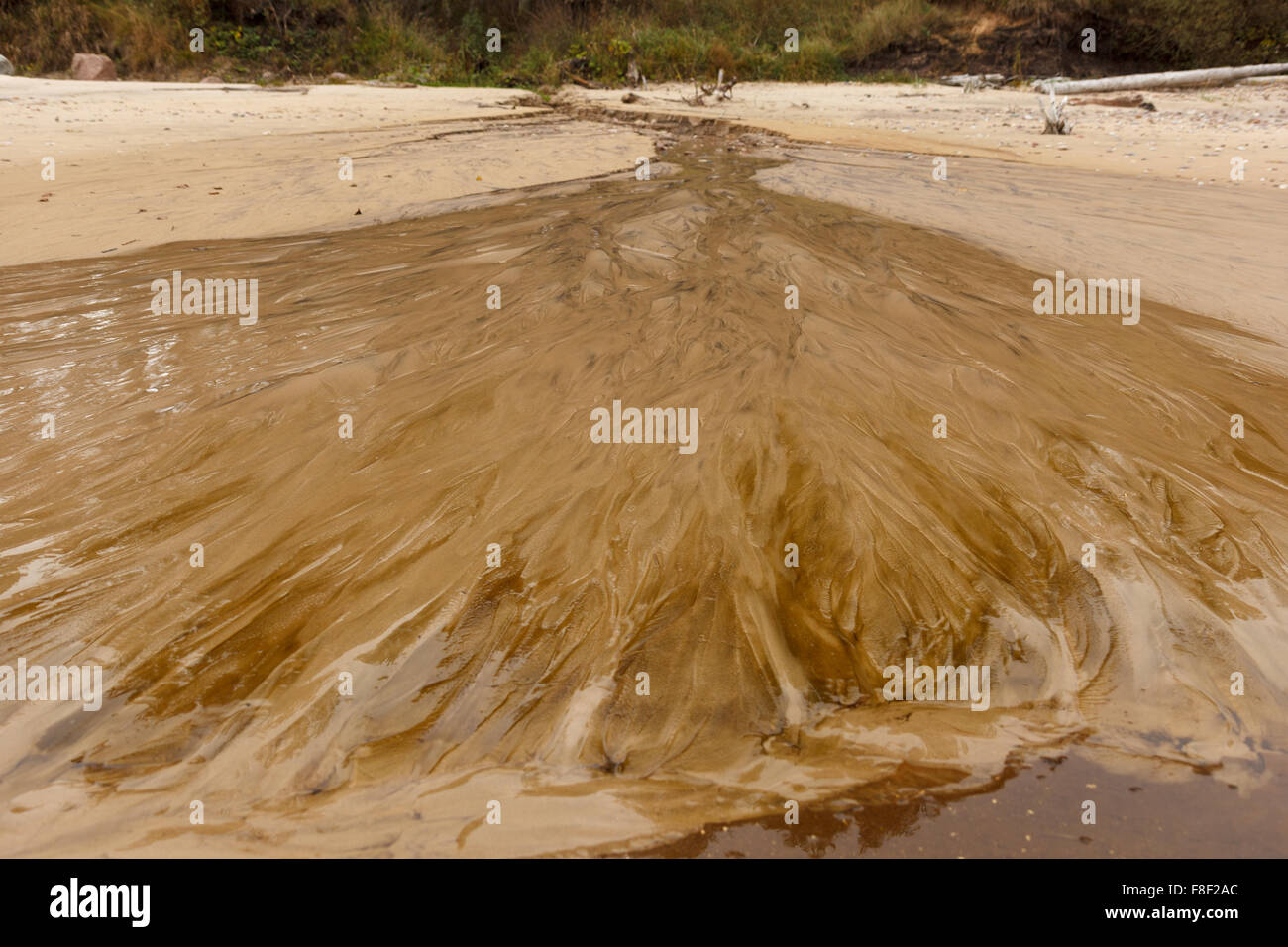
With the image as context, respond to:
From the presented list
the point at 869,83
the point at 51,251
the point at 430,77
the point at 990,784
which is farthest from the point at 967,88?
the point at 990,784

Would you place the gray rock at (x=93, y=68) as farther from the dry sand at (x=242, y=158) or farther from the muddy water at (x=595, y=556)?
the muddy water at (x=595, y=556)

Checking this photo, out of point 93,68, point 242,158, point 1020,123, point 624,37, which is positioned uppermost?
point 624,37

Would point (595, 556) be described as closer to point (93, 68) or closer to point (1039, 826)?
point (1039, 826)

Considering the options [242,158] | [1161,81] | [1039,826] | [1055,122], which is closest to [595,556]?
[1039,826]

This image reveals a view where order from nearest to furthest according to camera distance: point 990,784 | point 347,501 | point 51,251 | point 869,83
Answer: point 990,784, point 347,501, point 51,251, point 869,83
